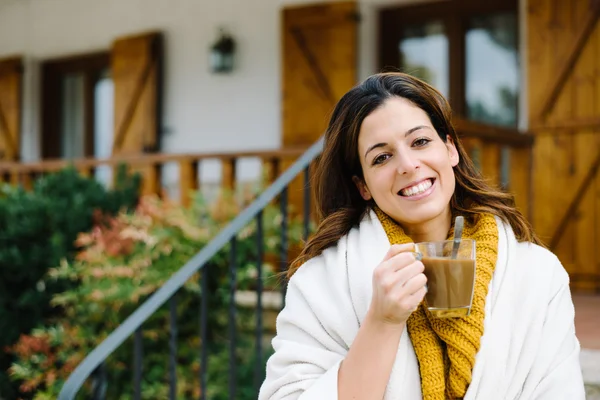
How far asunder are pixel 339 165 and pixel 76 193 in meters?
3.98

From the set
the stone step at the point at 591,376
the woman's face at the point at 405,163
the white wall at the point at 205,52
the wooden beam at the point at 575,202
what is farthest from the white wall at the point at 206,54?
the woman's face at the point at 405,163

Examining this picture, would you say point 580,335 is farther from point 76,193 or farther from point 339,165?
point 76,193

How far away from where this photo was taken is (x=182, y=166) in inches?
237

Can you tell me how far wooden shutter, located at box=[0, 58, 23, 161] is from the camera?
30.3 feet

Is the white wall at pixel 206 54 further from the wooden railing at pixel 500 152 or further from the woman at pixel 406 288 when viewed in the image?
the woman at pixel 406 288

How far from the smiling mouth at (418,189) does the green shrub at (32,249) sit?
3747mm

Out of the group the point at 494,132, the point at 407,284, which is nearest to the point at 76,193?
the point at 494,132

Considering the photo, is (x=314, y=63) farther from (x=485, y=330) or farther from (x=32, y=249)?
(x=485, y=330)

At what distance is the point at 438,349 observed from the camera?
1.64m

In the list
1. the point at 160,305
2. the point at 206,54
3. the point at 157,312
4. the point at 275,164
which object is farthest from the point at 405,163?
the point at 206,54

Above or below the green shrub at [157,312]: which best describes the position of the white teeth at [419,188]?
above

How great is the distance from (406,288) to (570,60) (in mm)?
4734

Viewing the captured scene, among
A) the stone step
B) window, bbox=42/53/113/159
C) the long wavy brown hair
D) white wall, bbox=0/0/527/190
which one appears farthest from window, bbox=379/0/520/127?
the long wavy brown hair

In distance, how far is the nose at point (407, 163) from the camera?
1690mm
